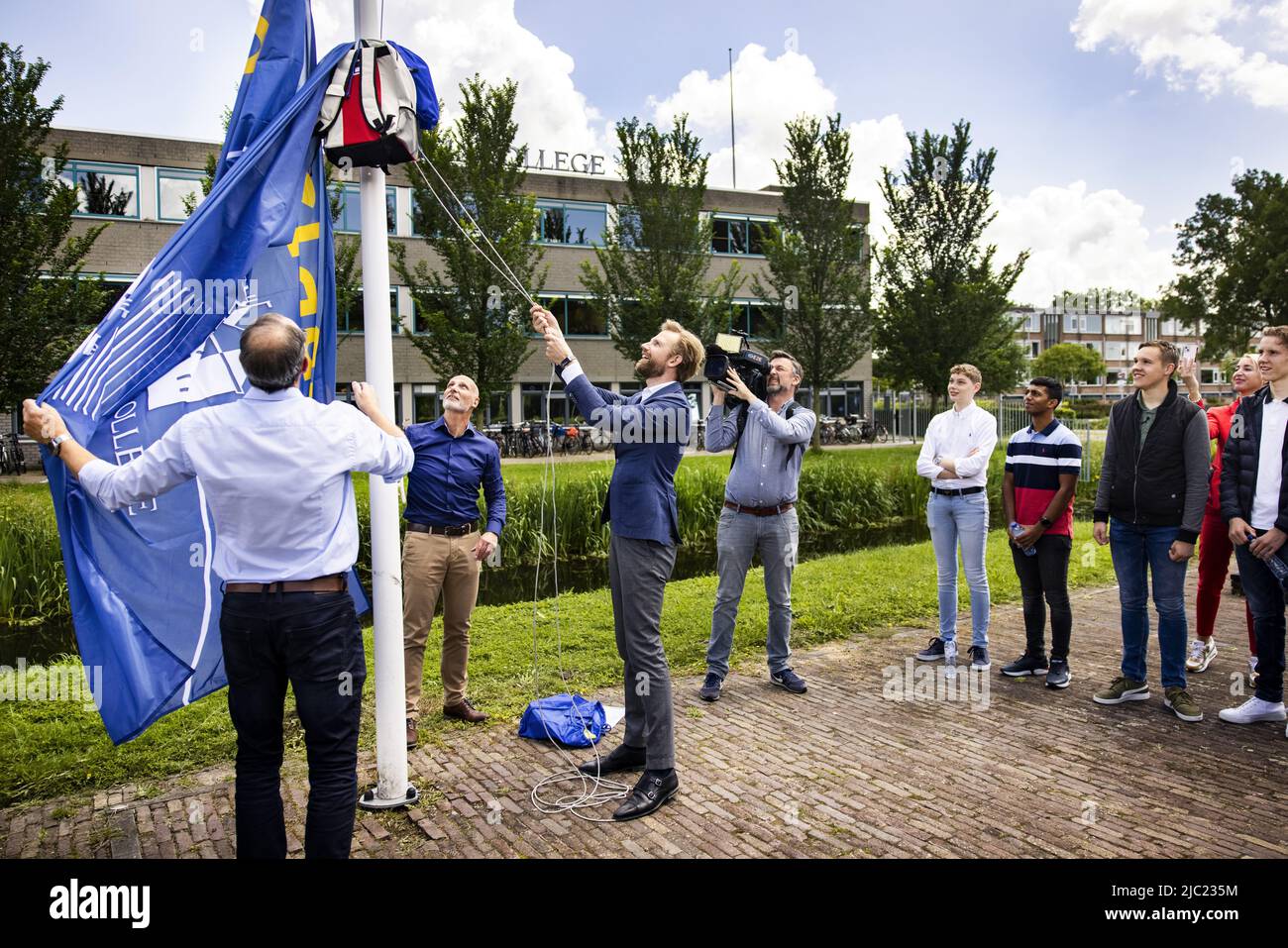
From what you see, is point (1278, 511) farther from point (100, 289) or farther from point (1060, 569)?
point (100, 289)

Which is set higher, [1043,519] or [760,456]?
[760,456]

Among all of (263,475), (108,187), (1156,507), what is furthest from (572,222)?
(263,475)

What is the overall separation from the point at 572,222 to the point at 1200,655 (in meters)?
29.4

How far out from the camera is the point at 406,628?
16.7 ft

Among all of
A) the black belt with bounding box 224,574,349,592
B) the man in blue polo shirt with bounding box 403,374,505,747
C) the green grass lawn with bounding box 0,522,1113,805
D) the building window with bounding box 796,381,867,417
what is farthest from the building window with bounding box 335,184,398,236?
the building window with bounding box 796,381,867,417

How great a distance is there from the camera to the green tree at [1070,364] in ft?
210

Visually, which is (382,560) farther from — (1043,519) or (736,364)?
(1043,519)

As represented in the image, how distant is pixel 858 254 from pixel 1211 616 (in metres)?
20.6

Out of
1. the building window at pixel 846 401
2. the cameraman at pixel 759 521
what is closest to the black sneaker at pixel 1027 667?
the cameraman at pixel 759 521

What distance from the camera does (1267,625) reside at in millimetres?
5168

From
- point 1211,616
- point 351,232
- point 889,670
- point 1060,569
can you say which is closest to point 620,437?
point 889,670

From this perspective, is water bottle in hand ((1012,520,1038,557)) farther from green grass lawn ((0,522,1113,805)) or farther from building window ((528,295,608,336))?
building window ((528,295,608,336))

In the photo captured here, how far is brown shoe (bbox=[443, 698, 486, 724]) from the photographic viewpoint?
5236 millimetres

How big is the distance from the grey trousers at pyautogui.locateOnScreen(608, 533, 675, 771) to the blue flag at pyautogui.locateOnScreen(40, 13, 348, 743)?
1654mm
